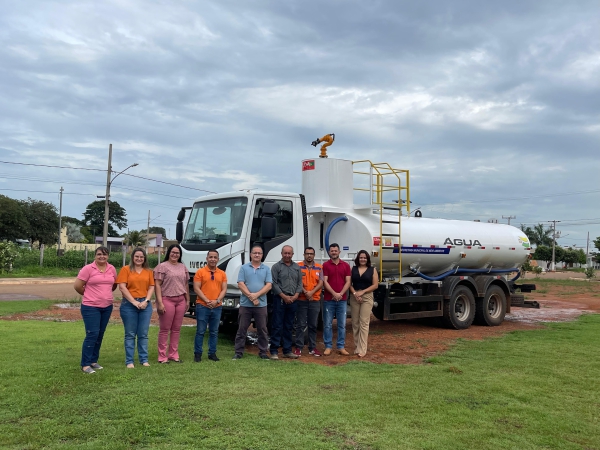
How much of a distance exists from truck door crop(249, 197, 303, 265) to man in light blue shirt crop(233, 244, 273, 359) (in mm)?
1118

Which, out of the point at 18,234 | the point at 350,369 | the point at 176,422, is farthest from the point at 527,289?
the point at 18,234

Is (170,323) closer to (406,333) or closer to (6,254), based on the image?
(406,333)

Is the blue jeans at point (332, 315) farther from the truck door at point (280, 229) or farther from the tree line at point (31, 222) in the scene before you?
the tree line at point (31, 222)

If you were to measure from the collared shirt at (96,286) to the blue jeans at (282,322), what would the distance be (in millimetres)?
2764

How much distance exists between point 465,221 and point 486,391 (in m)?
8.15

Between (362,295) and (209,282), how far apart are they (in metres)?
2.74

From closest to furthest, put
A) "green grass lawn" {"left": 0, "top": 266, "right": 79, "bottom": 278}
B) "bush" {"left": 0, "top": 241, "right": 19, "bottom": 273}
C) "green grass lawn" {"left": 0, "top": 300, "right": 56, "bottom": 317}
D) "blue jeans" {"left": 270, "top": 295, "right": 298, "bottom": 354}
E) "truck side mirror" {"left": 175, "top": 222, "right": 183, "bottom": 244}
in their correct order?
"blue jeans" {"left": 270, "top": 295, "right": 298, "bottom": 354}, "truck side mirror" {"left": 175, "top": 222, "right": 183, "bottom": 244}, "green grass lawn" {"left": 0, "top": 300, "right": 56, "bottom": 317}, "bush" {"left": 0, "top": 241, "right": 19, "bottom": 273}, "green grass lawn" {"left": 0, "top": 266, "right": 79, "bottom": 278}

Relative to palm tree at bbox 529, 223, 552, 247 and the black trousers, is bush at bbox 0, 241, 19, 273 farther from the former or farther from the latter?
palm tree at bbox 529, 223, 552, 247

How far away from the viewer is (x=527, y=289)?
15555 millimetres

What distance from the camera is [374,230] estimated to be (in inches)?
446

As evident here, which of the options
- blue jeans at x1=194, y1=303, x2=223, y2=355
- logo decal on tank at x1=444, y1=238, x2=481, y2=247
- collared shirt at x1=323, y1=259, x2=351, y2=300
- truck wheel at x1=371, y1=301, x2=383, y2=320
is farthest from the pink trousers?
logo decal on tank at x1=444, y1=238, x2=481, y2=247

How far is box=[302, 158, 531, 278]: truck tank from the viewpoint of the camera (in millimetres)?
11289

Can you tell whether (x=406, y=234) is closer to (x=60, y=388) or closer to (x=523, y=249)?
(x=523, y=249)

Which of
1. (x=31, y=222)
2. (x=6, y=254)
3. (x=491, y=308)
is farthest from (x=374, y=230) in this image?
(x=31, y=222)
